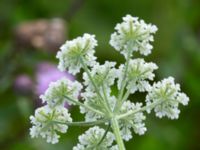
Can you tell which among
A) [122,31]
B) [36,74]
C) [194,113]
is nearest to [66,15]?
[36,74]

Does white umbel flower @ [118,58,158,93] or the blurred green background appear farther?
the blurred green background

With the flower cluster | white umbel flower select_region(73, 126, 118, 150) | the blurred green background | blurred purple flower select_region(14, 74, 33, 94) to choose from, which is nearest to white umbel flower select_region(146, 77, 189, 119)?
the flower cluster

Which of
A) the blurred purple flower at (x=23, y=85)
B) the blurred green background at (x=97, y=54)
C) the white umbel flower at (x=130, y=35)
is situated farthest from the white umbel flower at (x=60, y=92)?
the blurred purple flower at (x=23, y=85)

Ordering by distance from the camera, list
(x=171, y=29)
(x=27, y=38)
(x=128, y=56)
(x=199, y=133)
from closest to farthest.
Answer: (x=128, y=56) → (x=27, y=38) → (x=199, y=133) → (x=171, y=29)

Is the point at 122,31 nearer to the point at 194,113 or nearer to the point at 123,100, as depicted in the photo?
the point at 123,100

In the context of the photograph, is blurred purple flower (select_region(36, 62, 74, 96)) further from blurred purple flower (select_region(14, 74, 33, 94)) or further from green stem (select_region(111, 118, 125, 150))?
green stem (select_region(111, 118, 125, 150))

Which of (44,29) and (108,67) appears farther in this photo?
(44,29)
